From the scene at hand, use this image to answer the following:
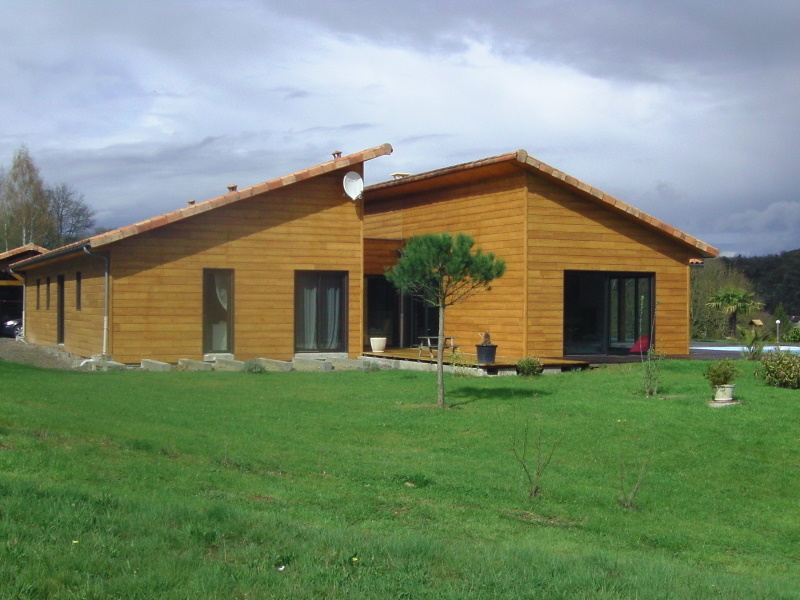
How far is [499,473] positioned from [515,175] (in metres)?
11.2

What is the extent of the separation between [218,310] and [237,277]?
0.89 metres

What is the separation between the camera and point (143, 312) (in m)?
19.7

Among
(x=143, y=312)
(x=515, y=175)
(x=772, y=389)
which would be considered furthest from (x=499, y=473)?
(x=143, y=312)

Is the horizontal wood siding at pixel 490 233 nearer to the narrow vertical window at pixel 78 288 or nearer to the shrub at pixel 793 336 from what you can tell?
the narrow vertical window at pixel 78 288

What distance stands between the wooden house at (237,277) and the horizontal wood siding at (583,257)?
4273 mm

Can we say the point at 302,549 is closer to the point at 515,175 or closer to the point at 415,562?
the point at 415,562

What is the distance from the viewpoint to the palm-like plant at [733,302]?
3628cm

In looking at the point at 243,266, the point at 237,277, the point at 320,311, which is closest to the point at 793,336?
the point at 320,311

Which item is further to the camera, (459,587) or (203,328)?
(203,328)

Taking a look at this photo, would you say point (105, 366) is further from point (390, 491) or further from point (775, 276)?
point (775, 276)

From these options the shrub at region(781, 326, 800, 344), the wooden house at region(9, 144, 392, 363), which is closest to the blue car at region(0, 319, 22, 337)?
the wooden house at region(9, 144, 392, 363)

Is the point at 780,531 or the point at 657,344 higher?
the point at 657,344

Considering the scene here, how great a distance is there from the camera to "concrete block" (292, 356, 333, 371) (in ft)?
64.1

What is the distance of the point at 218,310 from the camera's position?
2048 cm
